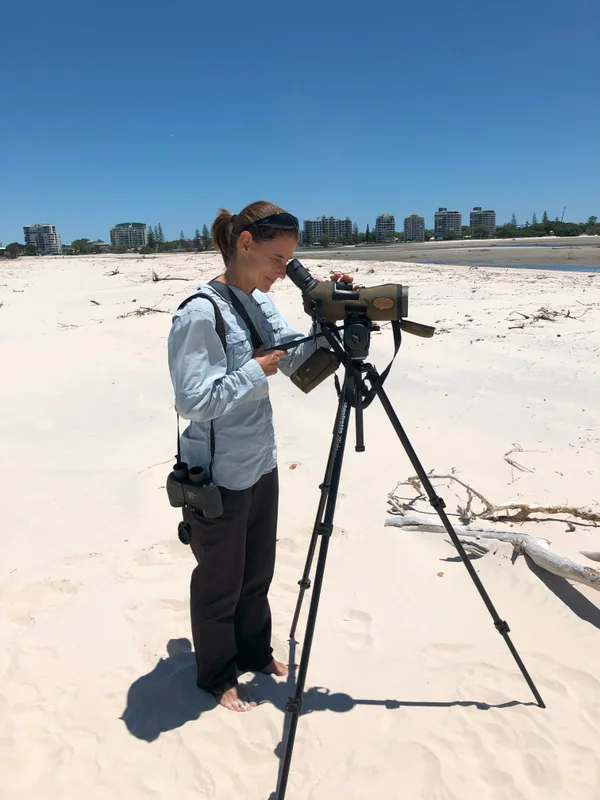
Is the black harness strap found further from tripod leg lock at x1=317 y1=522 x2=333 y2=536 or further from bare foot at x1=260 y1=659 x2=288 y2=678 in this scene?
bare foot at x1=260 y1=659 x2=288 y2=678

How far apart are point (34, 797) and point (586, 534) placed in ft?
9.68

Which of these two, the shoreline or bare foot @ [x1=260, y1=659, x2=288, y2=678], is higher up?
the shoreline

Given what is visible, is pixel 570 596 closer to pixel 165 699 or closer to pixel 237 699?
pixel 237 699

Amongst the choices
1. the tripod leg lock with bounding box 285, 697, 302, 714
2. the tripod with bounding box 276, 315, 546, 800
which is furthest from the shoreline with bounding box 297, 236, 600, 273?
the tripod leg lock with bounding box 285, 697, 302, 714

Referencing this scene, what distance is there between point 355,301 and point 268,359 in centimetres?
35

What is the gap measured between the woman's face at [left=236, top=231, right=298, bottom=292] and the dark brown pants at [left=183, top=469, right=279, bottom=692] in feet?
2.52

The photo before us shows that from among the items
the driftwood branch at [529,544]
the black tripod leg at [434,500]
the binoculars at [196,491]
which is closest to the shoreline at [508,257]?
the driftwood branch at [529,544]

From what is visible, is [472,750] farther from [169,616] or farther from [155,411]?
[155,411]

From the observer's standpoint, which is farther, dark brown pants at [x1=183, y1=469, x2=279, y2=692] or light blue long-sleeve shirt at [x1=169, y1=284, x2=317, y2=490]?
dark brown pants at [x1=183, y1=469, x2=279, y2=692]

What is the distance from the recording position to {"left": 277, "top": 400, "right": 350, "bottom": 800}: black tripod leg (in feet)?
5.88

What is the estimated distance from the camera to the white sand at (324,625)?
2.01m

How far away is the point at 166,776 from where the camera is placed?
200 centimetres

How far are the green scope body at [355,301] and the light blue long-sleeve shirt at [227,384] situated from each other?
26 cm

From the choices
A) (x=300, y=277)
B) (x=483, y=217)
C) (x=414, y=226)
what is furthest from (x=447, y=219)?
(x=300, y=277)
